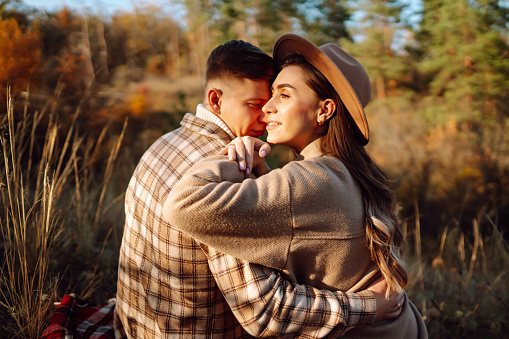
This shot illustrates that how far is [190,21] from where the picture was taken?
29438 millimetres

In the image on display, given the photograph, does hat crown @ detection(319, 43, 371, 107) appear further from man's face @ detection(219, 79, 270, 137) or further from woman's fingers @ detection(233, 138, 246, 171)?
woman's fingers @ detection(233, 138, 246, 171)

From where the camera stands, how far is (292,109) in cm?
208

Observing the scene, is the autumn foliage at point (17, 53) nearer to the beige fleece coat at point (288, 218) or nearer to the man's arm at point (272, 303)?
the beige fleece coat at point (288, 218)

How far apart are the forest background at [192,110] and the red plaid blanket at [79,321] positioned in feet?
0.69

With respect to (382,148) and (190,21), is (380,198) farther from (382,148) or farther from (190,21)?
(190,21)

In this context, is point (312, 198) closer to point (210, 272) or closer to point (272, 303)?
point (272, 303)

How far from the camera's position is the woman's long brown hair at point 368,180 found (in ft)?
6.12

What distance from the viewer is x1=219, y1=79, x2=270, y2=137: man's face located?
6.82ft

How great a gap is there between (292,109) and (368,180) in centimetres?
53

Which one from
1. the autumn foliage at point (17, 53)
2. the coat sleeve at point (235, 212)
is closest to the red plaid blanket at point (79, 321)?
the coat sleeve at point (235, 212)

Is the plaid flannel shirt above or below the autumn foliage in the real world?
below

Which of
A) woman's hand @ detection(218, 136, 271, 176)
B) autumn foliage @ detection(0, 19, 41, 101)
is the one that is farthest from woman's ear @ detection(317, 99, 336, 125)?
autumn foliage @ detection(0, 19, 41, 101)

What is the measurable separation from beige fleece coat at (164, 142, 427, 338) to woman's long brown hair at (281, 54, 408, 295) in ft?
0.21

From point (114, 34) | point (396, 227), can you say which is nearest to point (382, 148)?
point (396, 227)
